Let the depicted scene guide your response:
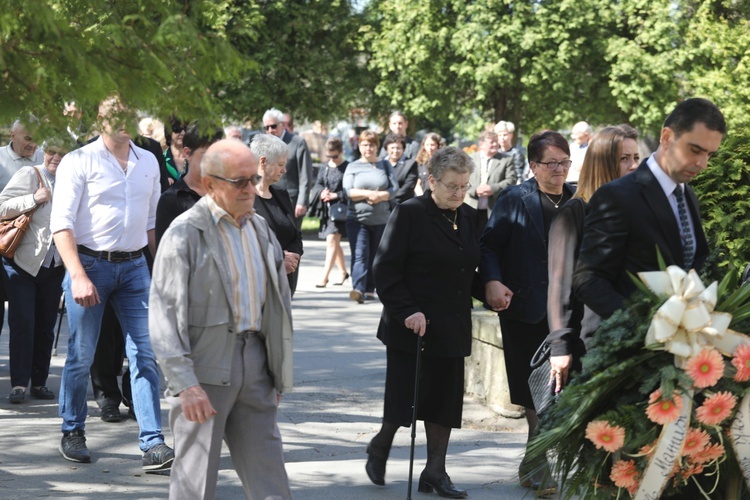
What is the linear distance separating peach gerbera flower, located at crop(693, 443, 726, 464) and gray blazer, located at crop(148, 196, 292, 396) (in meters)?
1.89

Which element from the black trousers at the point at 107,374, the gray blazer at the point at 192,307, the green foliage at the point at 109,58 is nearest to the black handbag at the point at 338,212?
the black trousers at the point at 107,374

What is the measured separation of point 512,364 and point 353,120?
3157cm

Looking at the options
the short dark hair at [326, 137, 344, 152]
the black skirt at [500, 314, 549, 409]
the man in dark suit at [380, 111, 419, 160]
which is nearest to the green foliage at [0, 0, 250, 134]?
the black skirt at [500, 314, 549, 409]

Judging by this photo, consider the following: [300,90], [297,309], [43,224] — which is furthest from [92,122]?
[300,90]

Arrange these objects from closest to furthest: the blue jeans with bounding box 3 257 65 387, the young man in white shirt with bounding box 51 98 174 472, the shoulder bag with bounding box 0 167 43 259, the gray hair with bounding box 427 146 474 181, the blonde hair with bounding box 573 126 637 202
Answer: the blonde hair with bounding box 573 126 637 202, the gray hair with bounding box 427 146 474 181, the young man in white shirt with bounding box 51 98 174 472, the shoulder bag with bounding box 0 167 43 259, the blue jeans with bounding box 3 257 65 387

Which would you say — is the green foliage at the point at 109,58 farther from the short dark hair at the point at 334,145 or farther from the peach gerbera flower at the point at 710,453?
the short dark hair at the point at 334,145

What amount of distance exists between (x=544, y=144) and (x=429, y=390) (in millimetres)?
1538

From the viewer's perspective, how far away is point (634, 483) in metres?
4.32

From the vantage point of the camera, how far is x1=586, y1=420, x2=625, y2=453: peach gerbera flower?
4250 millimetres

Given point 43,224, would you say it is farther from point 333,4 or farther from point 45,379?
point 333,4

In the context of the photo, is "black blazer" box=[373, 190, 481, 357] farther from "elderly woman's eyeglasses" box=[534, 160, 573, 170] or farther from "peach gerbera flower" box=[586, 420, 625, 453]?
"peach gerbera flower" box=[586, 420, 625, 453]

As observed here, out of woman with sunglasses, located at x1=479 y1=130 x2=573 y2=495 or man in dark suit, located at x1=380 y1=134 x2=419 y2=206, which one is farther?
man in dark suit, located at x1=380 y1=134 x2=419 y2=206

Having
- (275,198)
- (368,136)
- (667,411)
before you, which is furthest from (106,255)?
(368,136)

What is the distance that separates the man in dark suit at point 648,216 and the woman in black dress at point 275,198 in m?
2.38
